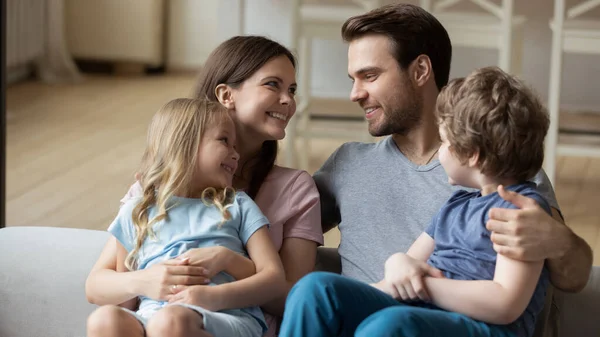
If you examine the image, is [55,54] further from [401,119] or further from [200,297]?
[200,297]

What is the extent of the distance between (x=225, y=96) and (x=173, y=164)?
242 millimetres

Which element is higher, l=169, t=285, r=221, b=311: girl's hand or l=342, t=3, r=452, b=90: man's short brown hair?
l=342, t=3, r=452, b=90: man's short brown hair

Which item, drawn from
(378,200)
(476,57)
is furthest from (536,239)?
(476,57)

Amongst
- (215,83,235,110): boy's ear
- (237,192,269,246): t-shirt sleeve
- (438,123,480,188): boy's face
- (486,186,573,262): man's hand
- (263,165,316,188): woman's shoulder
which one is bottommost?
(237,192,269,246): t-shirt sleeve

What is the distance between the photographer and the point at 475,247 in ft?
5.32

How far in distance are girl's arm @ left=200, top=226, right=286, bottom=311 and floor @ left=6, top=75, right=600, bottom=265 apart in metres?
1.64

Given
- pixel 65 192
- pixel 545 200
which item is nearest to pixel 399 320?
pixel 545 200

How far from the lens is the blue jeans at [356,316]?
1.50 metres

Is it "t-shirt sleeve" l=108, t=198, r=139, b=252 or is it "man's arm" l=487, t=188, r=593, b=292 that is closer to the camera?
"man's arm" l=487, t=188, r=593, b=292

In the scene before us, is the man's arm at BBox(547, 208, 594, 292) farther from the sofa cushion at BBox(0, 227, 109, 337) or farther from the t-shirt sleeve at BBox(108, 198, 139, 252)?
the sofa cushion at BBox(0, 227, 109, 337)

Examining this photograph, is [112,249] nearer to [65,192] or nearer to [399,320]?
[399,320]

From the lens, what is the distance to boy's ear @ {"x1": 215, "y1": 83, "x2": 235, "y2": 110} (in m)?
1.99

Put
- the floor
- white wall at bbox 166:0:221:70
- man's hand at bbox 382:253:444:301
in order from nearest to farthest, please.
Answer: man's hand at bbox 382:253:444:301
the floor
white wall at bbox 166:0:221:70

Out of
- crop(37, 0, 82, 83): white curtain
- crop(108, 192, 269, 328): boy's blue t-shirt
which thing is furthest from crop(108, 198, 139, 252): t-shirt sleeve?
crop(37, 0, 82, 83): white curtain
